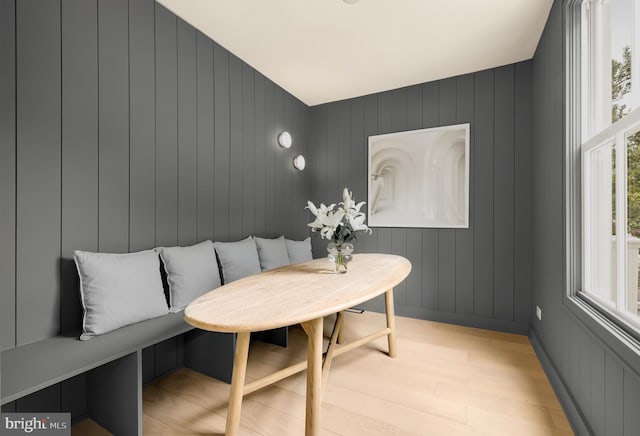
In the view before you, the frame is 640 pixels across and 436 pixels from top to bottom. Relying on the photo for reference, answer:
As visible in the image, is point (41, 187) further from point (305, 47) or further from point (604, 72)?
point (604, 72)

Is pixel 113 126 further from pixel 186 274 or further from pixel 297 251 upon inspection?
pixel 297 251

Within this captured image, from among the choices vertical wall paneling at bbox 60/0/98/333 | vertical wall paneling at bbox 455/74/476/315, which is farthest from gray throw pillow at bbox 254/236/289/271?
vertical wall paneling at bbox 455/74/476/315

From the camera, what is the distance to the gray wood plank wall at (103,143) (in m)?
1.40

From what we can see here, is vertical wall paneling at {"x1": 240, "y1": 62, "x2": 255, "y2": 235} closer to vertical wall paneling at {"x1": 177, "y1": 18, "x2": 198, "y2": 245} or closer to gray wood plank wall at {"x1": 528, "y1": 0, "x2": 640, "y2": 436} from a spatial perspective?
vertical wall paneling at {"x1": 177, "y1": 18, "x2": 198, "y2": 245}

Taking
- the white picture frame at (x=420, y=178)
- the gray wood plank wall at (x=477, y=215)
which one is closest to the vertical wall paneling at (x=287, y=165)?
the gray wood plank wall at (x=477, y=215)

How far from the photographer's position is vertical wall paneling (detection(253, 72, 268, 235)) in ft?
9.75

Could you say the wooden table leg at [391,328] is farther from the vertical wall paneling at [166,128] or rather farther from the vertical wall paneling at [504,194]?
the vertical wall paneling at [166,128]

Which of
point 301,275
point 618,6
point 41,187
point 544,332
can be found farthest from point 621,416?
point 41,187

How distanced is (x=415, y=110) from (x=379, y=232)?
4.77 feet

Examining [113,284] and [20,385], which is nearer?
[20,385]

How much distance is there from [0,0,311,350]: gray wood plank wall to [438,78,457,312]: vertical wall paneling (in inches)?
82.2

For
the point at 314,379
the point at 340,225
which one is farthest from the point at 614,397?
the point at 340,225

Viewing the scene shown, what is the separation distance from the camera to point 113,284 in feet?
5.08

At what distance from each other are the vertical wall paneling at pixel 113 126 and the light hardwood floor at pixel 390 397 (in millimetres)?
1042
